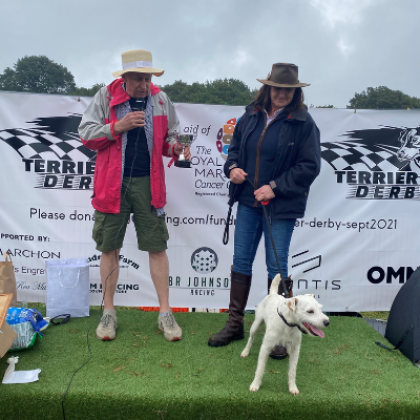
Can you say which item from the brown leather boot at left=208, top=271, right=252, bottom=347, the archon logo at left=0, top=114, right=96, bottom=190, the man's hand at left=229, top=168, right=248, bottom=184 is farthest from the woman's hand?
the archon logo at left=0, top=114, right=96, bottom=190

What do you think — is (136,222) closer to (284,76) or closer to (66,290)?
(66,290)

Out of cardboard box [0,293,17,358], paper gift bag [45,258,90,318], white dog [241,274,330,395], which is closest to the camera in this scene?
white dog [241,274,330,395]

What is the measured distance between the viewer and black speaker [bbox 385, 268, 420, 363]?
8.80 feet

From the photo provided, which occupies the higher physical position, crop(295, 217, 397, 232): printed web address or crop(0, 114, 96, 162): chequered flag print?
crop(0, 114, 96, 162): chequered flag print

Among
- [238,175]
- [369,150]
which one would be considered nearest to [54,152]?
[238,175]

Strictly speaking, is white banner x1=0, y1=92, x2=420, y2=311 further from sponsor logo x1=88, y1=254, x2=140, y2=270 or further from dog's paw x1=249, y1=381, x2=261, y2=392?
dog's paw x1=249, y1=381, x2=261, y2=392

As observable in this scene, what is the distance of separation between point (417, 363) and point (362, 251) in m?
1.34

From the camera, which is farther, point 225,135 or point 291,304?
point 225,135

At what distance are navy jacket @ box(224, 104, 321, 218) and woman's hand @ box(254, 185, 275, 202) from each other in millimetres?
39

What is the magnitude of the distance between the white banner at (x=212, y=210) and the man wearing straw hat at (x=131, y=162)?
0.79m

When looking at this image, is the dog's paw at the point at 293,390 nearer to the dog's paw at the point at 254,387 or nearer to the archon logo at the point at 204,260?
the dog's paw at the point at 254,387

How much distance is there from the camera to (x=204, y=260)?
12.5ft

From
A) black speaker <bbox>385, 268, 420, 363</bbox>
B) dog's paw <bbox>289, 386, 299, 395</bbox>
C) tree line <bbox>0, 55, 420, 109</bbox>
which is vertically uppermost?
tree line <bbox>0, 55, 420, 109</bbox>

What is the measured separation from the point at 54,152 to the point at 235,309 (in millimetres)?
2271
